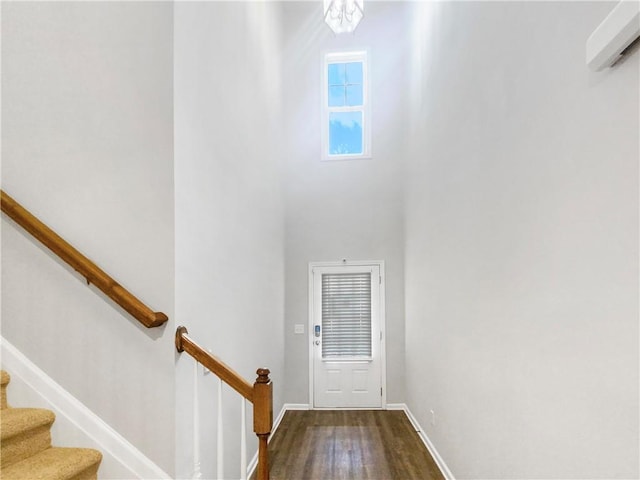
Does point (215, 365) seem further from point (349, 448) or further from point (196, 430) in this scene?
point (349, 448)

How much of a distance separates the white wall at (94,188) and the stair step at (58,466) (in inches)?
6.8

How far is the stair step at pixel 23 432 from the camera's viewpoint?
1.65 m

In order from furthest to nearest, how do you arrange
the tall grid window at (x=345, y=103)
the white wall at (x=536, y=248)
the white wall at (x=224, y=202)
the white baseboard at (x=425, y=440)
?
the tall grid window at (x=345, y=103)
the white baseboard at (x=425, y=440)
the white wall at (x=224, y=202)
the white wall at (x=536, y=248)

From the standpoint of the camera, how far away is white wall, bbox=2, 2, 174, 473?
1.86 metres

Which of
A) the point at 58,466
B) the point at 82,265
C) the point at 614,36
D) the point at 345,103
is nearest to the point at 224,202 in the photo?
the point at 82,265

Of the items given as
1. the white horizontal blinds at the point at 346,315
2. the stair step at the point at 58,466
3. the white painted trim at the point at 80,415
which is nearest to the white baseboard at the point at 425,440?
the white horizontal blinds at the point at 346,315

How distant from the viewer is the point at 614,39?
109 cm

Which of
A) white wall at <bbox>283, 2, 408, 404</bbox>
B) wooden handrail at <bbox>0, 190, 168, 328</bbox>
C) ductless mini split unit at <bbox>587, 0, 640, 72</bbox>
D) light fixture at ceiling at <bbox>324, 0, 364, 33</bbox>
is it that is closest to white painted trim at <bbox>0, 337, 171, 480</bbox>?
wooden handrail at <bbox>0, 190, 168, 328</bbox>

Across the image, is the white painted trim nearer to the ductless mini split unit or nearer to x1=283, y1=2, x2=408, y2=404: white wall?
the ductless mini split unit

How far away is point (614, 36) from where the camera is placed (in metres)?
1.08

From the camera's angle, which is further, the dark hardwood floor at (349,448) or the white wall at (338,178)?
the white wall at (338,178)

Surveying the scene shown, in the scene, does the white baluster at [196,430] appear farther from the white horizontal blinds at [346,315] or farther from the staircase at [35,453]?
the white horizontal blinds at [346,315]

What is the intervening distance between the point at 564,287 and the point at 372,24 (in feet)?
17.3

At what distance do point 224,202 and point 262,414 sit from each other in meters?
1.56
